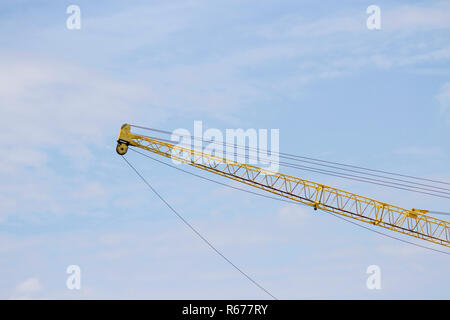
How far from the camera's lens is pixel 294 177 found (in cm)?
11100

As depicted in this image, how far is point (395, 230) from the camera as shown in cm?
11706

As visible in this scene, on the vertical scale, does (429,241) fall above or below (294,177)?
below
